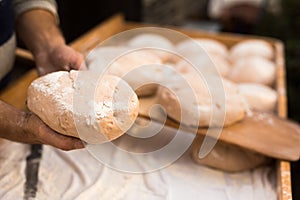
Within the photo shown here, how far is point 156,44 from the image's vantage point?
5.53 feet

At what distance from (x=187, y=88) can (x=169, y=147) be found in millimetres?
203

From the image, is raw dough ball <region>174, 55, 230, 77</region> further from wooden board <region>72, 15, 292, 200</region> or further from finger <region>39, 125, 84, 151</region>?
finger <region>39, 125, 84, 151</region>

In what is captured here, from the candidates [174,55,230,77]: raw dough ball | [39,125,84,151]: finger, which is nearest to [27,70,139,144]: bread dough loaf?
[39,125,84,151]: finger

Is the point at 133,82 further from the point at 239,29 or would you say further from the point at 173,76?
the point at 239,29

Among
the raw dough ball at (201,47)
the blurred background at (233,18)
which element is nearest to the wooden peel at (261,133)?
the raw dough ball at (201,47)

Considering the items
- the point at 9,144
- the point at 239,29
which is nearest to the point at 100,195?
the point at 9,144

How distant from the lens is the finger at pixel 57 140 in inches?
34.1

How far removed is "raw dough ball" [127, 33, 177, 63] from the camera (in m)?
1.56

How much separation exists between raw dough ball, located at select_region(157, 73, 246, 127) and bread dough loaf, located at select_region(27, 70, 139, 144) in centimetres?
31

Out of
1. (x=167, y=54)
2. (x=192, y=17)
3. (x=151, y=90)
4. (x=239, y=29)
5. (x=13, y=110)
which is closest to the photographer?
(x=13, y=110)

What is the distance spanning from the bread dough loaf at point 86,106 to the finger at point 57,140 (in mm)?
12

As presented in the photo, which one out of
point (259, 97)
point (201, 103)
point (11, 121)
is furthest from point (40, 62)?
point (259, 97)

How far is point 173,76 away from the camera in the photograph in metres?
1.29

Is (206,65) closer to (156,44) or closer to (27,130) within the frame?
(156,44)
